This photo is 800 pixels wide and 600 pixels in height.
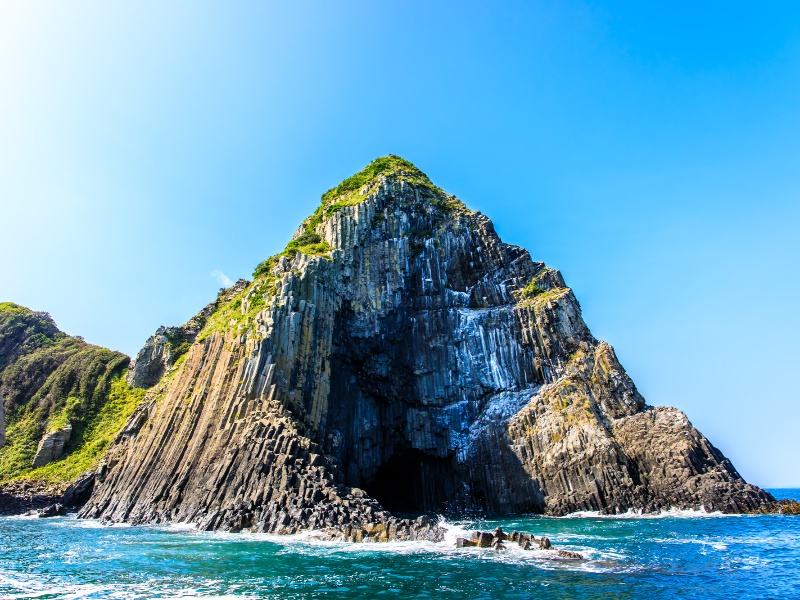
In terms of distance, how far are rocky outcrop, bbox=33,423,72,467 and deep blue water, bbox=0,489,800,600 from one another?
28.8m

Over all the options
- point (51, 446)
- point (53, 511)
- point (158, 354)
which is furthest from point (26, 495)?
point (158, 354)

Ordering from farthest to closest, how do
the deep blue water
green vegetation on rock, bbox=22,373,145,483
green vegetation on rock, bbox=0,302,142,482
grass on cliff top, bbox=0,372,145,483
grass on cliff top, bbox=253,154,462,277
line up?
green vegetation on rock, bbox=0,302,142,482 < grass on cliff top, bbox=253,154,462,277 < grass on cliff top, bbox=0,372,145,483 < green vegetation on rock, bbox=22,373,145,483 < the deep blue water

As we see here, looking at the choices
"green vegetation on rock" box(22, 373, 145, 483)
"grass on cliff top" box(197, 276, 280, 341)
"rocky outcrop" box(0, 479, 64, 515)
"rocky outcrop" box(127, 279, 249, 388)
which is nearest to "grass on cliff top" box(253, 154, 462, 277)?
"grass on cliff top" box(197, 276, 280, 341)

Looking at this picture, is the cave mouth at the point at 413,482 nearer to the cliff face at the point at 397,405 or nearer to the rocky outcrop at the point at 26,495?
the cliff face at the point at 397,405

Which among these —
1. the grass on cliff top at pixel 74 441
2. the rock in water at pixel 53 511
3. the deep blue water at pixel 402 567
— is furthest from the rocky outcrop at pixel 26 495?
the deep blue water at pixel 402 567

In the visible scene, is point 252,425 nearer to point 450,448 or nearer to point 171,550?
point 171,550

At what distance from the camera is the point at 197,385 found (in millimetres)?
40812

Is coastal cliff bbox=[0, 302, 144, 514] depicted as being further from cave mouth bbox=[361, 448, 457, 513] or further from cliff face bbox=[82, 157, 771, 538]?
cave mouth bbox=[361, 448, 457, 513]

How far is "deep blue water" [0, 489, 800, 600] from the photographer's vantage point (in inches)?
583

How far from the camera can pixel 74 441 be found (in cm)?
5503

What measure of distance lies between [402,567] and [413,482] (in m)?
29.9

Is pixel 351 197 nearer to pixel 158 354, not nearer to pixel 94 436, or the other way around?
pixel 158 354

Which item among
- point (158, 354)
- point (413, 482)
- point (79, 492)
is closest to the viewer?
point (79, 492)

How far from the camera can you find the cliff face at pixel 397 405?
33875mm
